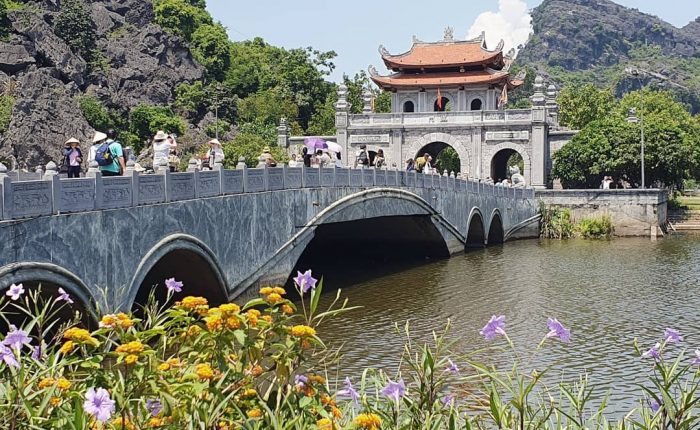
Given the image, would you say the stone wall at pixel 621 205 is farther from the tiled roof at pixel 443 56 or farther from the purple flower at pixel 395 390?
the purple flower at pixel 395 390

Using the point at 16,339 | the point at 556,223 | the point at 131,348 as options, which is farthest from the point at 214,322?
the point at 556,223

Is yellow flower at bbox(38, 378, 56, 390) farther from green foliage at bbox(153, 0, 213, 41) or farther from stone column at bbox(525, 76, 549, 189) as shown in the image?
green foliage at bbox(153, 0, 213, 41)

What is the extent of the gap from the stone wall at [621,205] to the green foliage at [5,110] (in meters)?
28.9

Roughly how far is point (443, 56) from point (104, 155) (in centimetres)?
3875

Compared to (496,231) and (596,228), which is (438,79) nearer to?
(596,228)

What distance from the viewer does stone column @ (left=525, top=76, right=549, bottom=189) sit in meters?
44.4

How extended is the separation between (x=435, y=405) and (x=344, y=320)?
11.7m

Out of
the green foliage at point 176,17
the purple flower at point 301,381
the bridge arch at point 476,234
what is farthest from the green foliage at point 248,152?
the purple flower at point 301,381

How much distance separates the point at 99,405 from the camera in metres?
4.00

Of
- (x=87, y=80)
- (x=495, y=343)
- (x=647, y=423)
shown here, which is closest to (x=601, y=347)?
(x=495, y=343)

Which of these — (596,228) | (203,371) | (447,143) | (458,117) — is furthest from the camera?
(447,143)

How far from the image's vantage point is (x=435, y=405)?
5191mm

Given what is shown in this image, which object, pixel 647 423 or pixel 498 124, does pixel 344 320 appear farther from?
pixel 498 124

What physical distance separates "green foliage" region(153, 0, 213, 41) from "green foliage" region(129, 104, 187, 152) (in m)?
12.9
